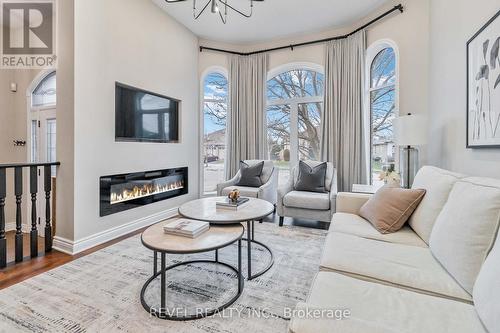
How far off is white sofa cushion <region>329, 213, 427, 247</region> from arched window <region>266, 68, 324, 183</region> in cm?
243

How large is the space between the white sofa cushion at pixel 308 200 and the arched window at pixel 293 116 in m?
1.31

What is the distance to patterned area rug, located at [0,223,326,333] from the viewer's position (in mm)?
1514

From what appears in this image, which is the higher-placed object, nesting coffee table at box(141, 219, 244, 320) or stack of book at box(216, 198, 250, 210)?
stack of book at box(216, 198, 250, 210)

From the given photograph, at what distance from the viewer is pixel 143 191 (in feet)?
11.6

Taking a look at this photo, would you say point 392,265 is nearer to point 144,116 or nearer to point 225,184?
point 225,184

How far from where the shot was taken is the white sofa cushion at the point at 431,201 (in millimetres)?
1575

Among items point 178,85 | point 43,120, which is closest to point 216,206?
point 178,85

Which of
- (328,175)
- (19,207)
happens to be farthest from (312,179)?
(19,207)

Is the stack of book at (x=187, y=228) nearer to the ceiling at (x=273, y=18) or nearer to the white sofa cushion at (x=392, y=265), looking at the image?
the white sofa cushion at (x=392, y=265)

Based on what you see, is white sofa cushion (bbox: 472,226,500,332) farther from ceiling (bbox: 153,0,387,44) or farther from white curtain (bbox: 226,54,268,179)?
white curtain (bbox: 226,54,268,179)

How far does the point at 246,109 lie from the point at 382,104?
90.7 inches

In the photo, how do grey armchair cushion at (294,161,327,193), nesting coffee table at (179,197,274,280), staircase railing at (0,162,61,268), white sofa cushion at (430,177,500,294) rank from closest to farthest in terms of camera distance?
1. white sofa cushion at (430,177,500,294)
2. nesting coffee table at (179,197,274,280)
3. staircase railing at (0,162,61,268)
4. grey armchair cushion at (294,161,327,193)

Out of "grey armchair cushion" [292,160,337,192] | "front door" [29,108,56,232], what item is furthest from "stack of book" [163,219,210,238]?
"front door" [29,108,56,232]

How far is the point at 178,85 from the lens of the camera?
163 inches
